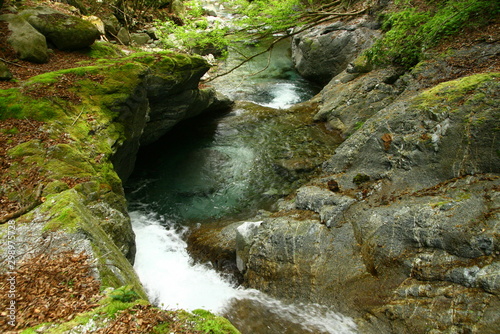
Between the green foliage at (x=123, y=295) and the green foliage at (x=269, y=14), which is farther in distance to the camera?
the green foliage at (x=269, y=14)

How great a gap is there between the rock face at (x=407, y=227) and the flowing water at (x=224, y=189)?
0.58 meters

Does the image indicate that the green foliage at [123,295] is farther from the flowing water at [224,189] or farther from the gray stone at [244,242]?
the gray stone at [244,242]

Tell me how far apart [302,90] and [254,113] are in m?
4.94

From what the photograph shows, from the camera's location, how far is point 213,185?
1010 centimetres

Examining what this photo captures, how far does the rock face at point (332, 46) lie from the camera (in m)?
15.7

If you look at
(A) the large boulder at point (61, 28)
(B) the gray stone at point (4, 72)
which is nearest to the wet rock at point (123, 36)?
(A) the large boulder at point (61, 28)

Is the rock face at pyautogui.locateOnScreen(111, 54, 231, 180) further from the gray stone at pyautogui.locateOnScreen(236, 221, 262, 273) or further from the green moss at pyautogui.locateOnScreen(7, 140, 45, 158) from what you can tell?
the gray stone at pyautogui.locateOnScreen(236, 221, 262, 273)

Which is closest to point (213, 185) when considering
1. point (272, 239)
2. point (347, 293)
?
point (272, 239)

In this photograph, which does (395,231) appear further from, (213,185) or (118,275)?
(213,185)

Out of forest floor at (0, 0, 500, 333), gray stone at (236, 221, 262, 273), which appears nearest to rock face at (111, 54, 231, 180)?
forest floor at (0, 0, 500, 333)

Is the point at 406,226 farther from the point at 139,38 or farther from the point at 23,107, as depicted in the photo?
the point at 139,38

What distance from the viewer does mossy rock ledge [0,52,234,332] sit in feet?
13.8

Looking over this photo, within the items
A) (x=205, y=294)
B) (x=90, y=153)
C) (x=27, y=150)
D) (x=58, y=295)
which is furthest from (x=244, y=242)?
(x=27, y=150)

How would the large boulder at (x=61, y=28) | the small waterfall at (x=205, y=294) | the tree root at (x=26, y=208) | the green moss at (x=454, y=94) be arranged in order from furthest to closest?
the large boulder at (x=61, y=28) < the green moss at (x=454, y=94) < the small waterfall at (x=205, y=294) < the tree root at (x=26, y=208)
